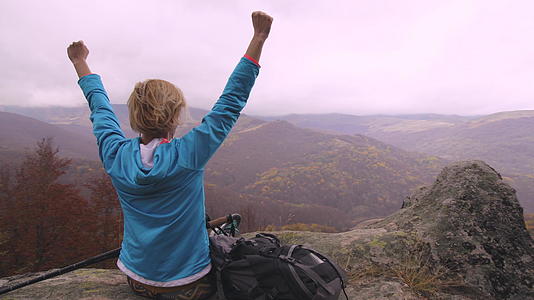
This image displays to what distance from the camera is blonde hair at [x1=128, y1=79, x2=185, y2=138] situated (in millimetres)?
2064

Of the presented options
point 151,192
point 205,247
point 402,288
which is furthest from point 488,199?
point 151,192

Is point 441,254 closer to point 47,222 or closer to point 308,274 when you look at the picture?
point 308,274

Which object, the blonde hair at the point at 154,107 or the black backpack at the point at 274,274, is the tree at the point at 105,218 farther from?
the blonde hair at the point at 154,107

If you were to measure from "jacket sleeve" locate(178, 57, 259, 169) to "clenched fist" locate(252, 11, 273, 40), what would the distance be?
0.28 m

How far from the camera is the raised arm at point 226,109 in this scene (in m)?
1.93

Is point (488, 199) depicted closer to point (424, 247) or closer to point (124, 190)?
point (424, 247)

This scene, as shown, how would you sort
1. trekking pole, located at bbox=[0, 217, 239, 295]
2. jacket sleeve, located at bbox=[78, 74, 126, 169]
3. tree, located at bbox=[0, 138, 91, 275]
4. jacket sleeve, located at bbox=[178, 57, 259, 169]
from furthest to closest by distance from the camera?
tree, located at bbox=[0, 138, 91, 275]
trekking pole, located at bbox=[0, 217, 239, 295]
jacket sleeve, located at bbox=[78, 74, 126, 169]
jacket sleeve, located at bbox=[178, 57, 259, 169]

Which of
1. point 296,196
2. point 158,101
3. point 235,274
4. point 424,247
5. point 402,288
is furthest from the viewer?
point 296,196

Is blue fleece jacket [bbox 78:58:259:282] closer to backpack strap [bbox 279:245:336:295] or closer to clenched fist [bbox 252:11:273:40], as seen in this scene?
clenched fist [bbox 252:11:273:40]

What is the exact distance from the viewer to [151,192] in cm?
209

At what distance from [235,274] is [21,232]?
3554 centimetres

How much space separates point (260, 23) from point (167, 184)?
4.78ft

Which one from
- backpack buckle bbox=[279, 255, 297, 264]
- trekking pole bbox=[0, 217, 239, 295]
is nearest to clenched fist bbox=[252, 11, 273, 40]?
backpack buckle bbox=[279, 255, 297, 264]

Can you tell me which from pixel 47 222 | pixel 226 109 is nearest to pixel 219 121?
pixel 226 109
